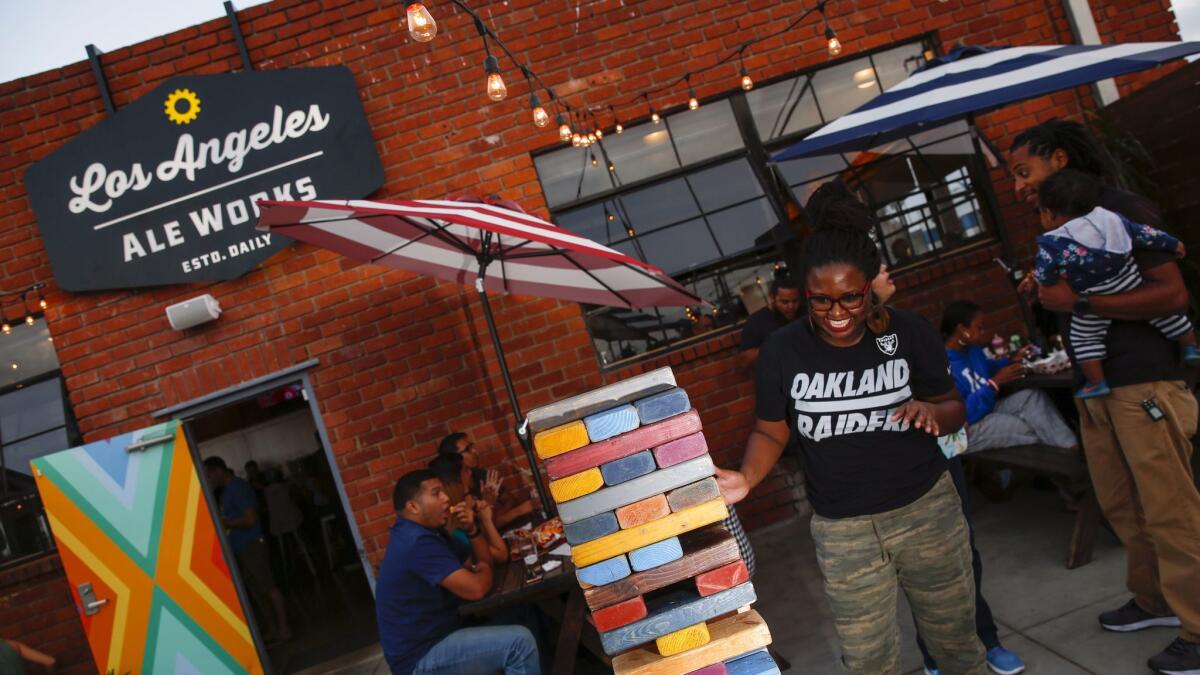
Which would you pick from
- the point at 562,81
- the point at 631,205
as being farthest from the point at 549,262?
the point at 562,81

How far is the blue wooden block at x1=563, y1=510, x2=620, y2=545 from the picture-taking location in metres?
2.22

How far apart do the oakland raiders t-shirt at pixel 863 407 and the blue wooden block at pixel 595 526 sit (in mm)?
686

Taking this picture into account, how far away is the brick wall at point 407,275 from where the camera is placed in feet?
17.8

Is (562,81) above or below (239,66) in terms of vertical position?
below

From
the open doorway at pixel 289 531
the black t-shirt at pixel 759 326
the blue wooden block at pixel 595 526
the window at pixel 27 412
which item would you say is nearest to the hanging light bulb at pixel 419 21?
the blue wooden block at pixel 595 526

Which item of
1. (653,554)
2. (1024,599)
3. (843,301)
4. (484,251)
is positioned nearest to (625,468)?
(653,554)

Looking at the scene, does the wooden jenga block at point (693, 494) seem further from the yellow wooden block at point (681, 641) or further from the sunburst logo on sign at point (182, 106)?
the sunburst logo on sign at point (182, 106)

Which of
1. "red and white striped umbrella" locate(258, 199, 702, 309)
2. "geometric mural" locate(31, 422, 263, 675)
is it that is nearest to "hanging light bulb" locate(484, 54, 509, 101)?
"red and white striped umbrella" locate(258, 199, 702, 309)

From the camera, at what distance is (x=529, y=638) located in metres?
3.45

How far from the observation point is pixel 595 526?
222 cm

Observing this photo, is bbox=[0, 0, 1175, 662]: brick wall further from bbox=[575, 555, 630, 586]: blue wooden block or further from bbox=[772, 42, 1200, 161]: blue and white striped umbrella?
bbox=[575, 555, 630, 586]: blue wooden block

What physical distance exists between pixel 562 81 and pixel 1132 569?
463 cm

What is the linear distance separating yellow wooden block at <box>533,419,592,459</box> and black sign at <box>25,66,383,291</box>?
3.81 metres

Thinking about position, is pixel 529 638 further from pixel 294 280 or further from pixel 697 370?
pixel 294 280
